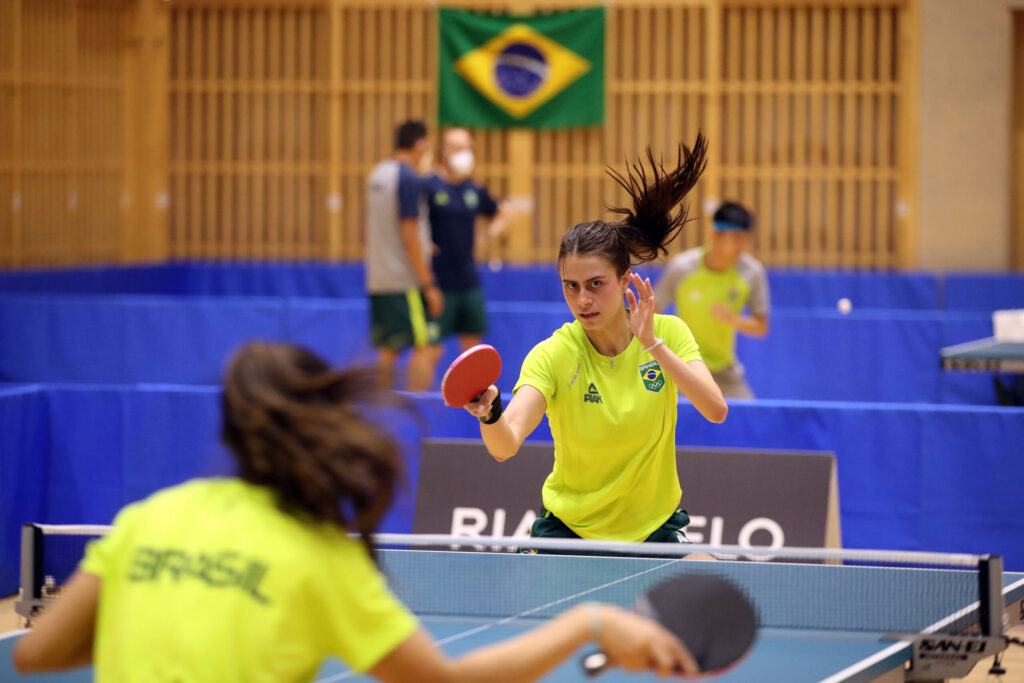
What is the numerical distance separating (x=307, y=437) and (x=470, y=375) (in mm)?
1425

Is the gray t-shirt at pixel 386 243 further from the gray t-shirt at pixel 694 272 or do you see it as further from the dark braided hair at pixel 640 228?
the dark braided hair at pixel 640 228

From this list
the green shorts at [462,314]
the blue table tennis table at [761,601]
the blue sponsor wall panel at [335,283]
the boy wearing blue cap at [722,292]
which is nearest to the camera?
the blue table tennis table at [761,601]

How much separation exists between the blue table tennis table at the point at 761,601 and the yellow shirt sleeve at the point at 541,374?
1.55 ft

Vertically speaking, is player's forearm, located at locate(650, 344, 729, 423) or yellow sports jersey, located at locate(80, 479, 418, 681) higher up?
player's forearm, located at locate(650, 344, 729, 423)

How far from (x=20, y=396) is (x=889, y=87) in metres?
10.1

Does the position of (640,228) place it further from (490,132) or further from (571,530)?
(490,132)

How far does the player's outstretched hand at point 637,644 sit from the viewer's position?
1837 millimetres

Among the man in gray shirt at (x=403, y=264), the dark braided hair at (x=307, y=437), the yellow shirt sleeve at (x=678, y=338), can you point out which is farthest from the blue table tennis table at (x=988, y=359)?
the dark braided hair at (x=307, y=437)

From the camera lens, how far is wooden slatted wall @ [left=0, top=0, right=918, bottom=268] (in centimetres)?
1356

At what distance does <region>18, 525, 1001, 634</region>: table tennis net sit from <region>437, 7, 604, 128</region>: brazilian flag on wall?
35.1 ft

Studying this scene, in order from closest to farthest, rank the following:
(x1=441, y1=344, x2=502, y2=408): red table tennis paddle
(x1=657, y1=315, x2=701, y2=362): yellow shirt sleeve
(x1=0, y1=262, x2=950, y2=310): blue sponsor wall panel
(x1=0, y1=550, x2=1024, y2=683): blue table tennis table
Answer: (x1=0, y1=550, x2=1024, y2=683): blue table tennis table → (x1=441, y1=344, x2=502, y2=408): red table tennis paddle → (x1=657, y1=315, x2=701, y2=362): yellow shirt sleeve → (x1=0, y1=262, x2=950, y2=310): blue sponsor wall panel

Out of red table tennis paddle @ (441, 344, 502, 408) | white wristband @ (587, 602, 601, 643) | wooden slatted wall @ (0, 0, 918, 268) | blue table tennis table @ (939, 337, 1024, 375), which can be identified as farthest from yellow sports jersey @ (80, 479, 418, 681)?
wooden slatted wall @ (0, 0, 918, 268)

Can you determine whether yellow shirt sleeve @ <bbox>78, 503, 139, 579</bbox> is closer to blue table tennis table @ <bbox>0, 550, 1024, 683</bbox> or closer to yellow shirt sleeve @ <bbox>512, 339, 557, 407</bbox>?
blue table tennis table @ <bbox>0, 550, 1024, 683</bbox>

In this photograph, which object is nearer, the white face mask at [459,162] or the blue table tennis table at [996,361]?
the blue table tennis table at [996,361]
